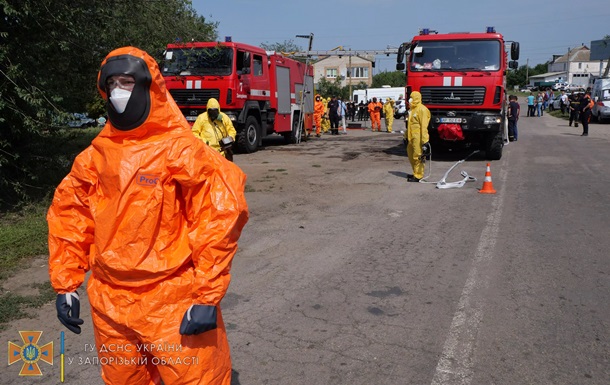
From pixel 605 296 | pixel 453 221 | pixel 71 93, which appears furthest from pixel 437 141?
pixel 605 296

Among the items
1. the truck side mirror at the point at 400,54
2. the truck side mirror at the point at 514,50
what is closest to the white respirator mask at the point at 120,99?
the truck side mirror at the point at 400,54

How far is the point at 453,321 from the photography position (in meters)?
4.36

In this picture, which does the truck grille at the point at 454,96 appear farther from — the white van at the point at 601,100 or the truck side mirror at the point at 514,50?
the white van at the point at 601,100

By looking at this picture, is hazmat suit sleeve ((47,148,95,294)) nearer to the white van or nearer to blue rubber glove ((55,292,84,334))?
blue rubber glove ((55,292,84,334))

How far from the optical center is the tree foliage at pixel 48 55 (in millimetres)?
7613

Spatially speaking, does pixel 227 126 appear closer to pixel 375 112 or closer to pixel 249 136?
pixel 249 136

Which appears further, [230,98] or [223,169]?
[230,98]

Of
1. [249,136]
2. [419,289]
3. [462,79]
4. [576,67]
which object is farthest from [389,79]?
[419,289]

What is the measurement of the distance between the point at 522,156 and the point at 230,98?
8.32m

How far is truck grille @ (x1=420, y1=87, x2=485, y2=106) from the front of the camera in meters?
13.5

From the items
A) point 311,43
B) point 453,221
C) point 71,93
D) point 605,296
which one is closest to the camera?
point 605,296

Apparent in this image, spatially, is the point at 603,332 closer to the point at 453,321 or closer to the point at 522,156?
the point at 453,321

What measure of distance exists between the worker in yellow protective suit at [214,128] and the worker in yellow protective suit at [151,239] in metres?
6.09

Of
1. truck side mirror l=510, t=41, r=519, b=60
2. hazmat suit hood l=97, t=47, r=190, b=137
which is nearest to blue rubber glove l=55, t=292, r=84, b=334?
hazmat suit hood l=97, t=47, r=190, b=137
